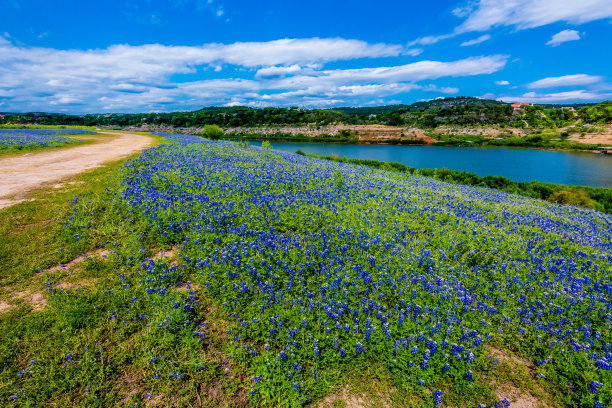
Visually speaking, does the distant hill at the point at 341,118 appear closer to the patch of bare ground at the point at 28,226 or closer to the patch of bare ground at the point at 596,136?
the patch of bare ground at the point at 596,136

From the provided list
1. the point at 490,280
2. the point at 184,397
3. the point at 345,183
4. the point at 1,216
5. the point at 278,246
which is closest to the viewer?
the point at 184,397

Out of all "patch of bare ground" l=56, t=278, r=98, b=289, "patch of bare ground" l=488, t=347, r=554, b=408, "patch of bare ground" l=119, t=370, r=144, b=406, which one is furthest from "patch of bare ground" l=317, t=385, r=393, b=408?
"patch of bare ground" l=56, t=278, r=98, b=289

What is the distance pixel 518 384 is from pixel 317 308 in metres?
3.10

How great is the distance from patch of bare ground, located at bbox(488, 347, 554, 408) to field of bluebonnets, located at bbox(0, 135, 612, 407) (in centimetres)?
12

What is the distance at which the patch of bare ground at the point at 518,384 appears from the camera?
3.51 meters

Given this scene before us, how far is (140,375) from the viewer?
3732mm

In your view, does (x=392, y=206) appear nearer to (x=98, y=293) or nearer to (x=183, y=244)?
(x=183, y=244)

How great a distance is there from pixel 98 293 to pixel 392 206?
863cm

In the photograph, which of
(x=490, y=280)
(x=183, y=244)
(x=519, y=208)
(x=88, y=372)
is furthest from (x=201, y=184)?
(x=519, y=208)

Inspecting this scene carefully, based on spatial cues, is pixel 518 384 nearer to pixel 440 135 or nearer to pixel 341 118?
pixel 440 135

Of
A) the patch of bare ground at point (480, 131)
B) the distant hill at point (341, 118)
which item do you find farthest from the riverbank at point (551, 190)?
the distant hill at point (341, 118)

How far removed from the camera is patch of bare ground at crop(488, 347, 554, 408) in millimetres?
3514

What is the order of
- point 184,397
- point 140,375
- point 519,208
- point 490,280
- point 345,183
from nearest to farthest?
point 184,397 < point 140,375 < point 490,280 < point 519,208 < point 345,183

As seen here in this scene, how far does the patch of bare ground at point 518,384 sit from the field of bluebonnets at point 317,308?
12cm
